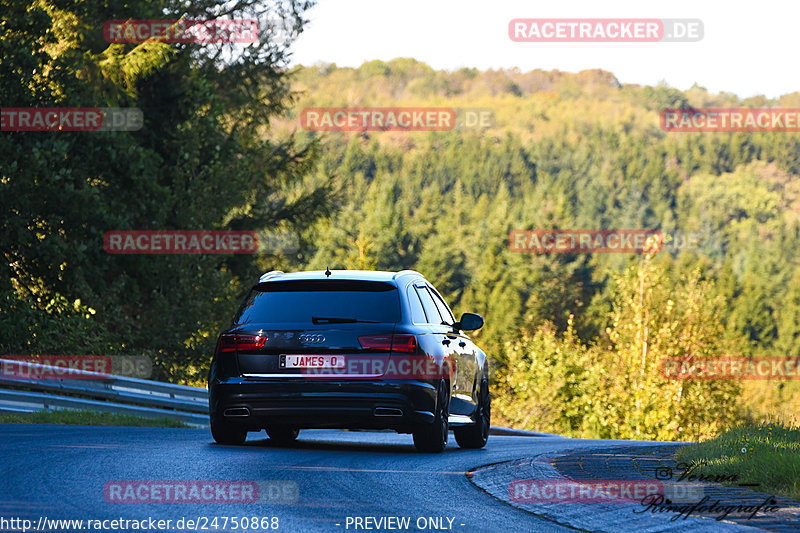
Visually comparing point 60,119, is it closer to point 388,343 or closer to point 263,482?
point 388,343

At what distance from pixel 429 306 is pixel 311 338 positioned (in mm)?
1814

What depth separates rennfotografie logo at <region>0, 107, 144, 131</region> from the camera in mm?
23547

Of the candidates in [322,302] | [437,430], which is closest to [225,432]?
[322,302]

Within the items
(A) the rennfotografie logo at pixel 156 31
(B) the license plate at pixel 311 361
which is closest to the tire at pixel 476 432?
(B) the license plate at pixel 311 361

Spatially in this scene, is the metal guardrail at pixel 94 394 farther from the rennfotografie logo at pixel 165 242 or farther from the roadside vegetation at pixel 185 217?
the rennfotografie logo at pixel 165 242

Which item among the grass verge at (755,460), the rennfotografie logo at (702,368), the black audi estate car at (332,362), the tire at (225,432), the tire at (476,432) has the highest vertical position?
the black audi estate car at (332,362)

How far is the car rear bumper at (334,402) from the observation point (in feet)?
35.3

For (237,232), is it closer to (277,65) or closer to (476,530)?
(277,65)

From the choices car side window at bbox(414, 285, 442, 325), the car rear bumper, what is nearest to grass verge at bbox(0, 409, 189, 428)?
the car rear bumper

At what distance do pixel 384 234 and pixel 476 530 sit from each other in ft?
380

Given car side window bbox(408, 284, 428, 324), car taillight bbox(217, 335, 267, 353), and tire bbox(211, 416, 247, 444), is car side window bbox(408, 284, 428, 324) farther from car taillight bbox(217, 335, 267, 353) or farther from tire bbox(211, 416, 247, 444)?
tire bbox(211, 416, 247, 444)

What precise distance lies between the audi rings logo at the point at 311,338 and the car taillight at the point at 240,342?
372 mm

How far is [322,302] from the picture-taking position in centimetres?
1122

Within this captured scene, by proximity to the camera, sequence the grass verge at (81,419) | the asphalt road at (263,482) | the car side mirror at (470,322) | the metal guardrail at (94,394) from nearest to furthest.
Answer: the asphalt road at (263,482), the car side mirror at (470,322), the grass verge at (81,419), the metal guardrail at (94,394)
